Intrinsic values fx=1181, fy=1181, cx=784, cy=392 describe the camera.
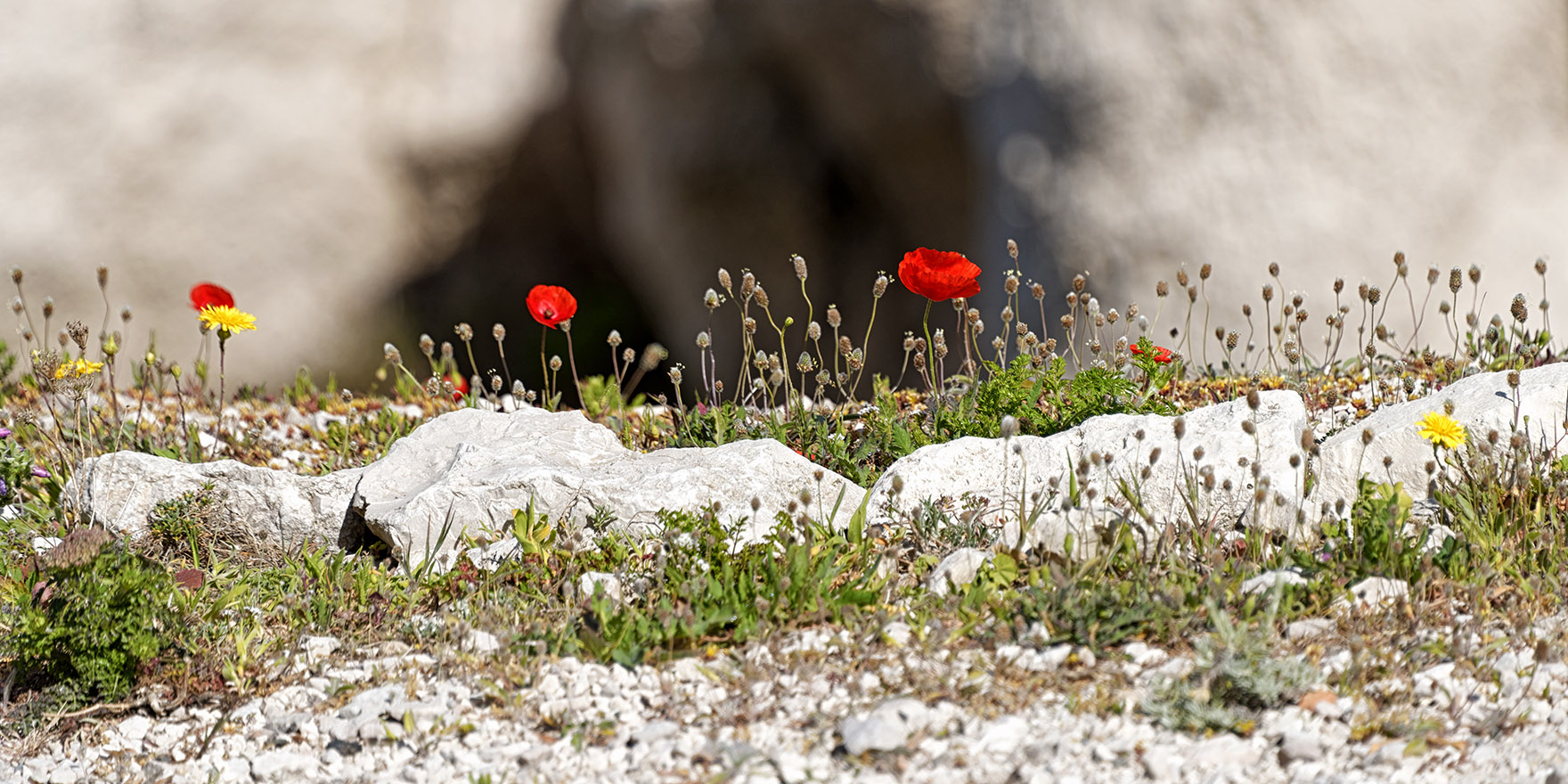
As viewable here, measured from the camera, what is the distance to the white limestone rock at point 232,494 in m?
3.70

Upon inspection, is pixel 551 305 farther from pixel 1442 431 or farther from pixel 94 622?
pixel 1442 431

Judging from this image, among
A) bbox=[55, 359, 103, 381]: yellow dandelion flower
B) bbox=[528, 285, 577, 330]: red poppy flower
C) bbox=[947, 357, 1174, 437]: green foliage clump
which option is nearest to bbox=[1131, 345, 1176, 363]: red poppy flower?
bbox=[947, 357, 1174, 437]: green foliage clump

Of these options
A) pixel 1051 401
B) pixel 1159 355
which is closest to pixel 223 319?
pixel 1051 401

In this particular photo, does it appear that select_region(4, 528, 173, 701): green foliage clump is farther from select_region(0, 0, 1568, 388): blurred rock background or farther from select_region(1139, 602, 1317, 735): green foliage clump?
select_region(0, 0, 1568, 388): blurred rock background

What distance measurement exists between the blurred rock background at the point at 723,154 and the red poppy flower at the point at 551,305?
4.17 m

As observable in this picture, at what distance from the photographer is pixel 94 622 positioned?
2723mm

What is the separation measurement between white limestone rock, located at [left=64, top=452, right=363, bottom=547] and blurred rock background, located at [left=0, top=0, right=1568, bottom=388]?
5.21 meters

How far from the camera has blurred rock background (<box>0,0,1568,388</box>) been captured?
720 cm

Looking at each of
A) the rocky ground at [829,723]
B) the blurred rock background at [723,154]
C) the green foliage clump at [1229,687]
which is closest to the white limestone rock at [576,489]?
the rocky ground at [829,723]

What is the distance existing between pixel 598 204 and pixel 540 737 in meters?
9.24

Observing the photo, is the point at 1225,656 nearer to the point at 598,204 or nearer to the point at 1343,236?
the point at 1343,236

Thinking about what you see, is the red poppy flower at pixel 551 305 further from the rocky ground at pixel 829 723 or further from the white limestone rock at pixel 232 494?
the rocky ground at pixel 829 723

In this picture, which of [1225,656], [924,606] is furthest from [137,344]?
[1225,656]

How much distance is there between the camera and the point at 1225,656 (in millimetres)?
2461
